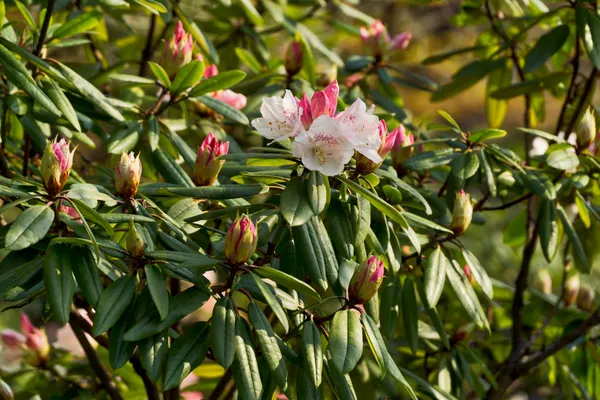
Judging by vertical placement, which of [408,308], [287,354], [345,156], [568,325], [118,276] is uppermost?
[345,156]

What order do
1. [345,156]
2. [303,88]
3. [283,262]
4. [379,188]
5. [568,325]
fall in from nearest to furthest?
[345,156] → [283,262] → [379,188] → [303,88] → [568,325]

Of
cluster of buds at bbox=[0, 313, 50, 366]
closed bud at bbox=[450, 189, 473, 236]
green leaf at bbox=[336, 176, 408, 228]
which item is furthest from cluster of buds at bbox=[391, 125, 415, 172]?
cluster of buds at bbox=[0, 313, 50, 366]

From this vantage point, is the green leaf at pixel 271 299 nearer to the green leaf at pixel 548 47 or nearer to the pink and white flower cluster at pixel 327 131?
the pink and white flower cluster at pixel 327 131

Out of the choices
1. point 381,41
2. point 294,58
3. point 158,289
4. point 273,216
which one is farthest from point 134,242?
point 381,41

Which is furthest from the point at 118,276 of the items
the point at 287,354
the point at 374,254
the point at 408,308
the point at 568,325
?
the point at 568,325

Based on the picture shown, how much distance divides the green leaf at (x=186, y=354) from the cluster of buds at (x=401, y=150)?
477mm

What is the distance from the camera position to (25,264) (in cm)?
95

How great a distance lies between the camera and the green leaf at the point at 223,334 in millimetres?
881

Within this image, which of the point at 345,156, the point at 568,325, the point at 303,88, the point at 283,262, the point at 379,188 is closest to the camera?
the point at 345,156

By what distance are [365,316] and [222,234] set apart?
219 mm

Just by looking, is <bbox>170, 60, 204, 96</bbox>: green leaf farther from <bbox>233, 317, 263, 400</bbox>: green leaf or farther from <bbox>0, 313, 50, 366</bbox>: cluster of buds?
<bbox>0, 313, 50, 366</bbox>: cluster of buds

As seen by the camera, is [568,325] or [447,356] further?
[568,325]

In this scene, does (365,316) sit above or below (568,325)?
above

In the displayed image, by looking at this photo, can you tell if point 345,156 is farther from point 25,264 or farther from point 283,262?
point 25,264
